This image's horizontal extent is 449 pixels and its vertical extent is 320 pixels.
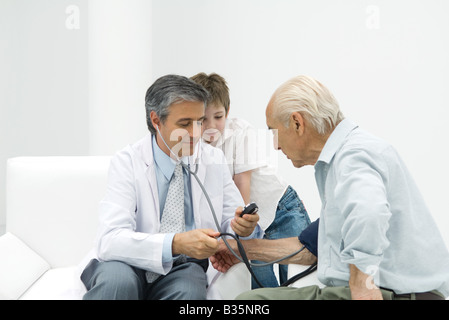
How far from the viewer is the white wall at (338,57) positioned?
2.84 m

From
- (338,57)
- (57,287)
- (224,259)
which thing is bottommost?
(57,287)

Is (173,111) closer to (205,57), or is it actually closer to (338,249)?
(338,249)

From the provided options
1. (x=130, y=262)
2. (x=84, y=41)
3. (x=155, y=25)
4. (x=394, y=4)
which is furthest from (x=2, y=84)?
(x=394, y=4)

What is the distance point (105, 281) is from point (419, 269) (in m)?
0.87

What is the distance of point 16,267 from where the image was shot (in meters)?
1.75

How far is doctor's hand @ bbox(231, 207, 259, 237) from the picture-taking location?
149 centimetres

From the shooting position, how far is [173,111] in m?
1.52

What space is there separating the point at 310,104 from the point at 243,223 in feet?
1.45

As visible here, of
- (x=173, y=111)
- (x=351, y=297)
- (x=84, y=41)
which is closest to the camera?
(x=351, y=297)

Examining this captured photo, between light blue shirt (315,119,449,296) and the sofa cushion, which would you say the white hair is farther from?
the sofa cushion

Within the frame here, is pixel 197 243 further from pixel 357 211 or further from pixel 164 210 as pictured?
pixel 357 211

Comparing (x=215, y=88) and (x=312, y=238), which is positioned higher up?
(x=215, y=88)

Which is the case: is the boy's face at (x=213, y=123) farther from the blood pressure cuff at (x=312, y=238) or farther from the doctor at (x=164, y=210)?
the blood pressure cuff at (x=312, y=238)

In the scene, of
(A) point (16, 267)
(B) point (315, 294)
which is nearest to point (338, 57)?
(B) point (315, 294)
